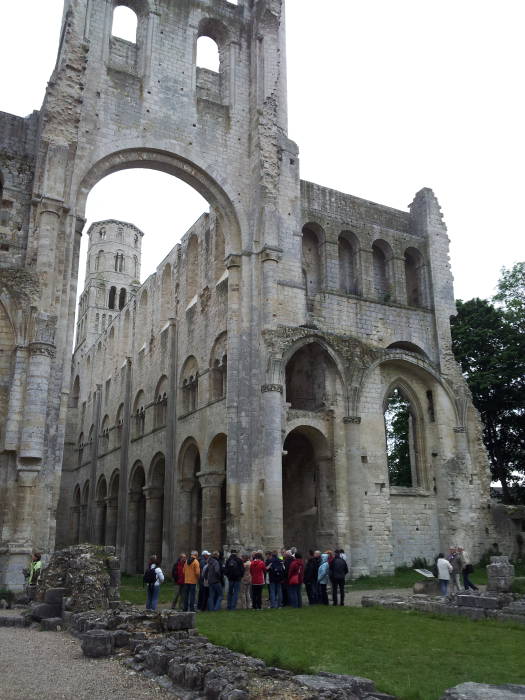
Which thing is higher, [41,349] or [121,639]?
[41,349]

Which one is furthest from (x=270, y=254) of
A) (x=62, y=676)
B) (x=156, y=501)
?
(x=62, y=676)

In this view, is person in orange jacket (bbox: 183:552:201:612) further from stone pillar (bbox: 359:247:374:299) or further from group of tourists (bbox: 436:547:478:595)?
stone pillar (bbox: 359:247:374:299)

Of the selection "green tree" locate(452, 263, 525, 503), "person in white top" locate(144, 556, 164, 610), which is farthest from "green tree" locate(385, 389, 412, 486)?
"person in white top" locate(144, 556, 164, 610)

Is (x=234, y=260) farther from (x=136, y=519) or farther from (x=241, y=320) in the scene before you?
(x=136, y=519)

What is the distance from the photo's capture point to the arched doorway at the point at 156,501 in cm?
2655

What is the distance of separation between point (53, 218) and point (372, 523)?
13.1 meters

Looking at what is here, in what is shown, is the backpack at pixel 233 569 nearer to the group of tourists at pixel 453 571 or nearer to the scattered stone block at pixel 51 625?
the scattered stone block at pixel 51 625

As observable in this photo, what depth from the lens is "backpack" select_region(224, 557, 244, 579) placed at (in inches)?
488

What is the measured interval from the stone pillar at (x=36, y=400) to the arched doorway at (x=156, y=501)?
12.1 meters

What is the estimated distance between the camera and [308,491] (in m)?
21.8

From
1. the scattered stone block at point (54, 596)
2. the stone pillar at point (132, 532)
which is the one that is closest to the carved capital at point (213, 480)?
the stone pillar at point (132, 532)

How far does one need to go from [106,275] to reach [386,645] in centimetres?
4403

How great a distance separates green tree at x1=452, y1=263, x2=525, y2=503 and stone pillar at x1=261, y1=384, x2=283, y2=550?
1162cm

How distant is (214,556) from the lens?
12.8 m
